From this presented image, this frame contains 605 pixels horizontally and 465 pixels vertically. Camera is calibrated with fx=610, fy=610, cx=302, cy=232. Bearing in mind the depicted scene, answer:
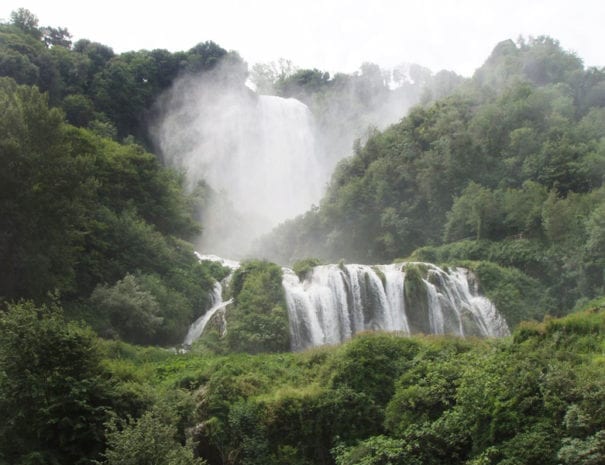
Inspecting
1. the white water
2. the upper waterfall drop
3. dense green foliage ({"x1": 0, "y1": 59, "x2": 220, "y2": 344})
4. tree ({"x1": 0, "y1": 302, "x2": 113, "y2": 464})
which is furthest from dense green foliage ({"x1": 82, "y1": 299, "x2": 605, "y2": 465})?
the upper waterfall drop

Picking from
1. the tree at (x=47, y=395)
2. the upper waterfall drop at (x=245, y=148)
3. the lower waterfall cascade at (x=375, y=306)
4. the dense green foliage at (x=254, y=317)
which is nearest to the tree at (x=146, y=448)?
the tree at (x=47, y=395)

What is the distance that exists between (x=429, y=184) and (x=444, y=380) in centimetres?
3287

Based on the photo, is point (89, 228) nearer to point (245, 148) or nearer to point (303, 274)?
point (303, 274)

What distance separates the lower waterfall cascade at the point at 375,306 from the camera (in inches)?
1102

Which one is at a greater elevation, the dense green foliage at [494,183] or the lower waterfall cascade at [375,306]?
the dense green foliage at [494,183]

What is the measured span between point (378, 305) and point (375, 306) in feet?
0.50

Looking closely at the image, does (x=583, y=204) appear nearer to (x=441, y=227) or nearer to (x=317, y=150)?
(x=441, y=227)

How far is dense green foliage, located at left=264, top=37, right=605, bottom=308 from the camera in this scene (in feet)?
116

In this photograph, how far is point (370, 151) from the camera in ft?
169

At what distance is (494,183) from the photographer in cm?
4325

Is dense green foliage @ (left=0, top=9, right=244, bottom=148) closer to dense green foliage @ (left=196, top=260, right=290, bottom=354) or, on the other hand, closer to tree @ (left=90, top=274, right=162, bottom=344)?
tree @ (left=90, top=274, right=162, bottom=344)

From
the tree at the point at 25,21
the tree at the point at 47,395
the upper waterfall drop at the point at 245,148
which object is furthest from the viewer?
the upper waterfall drop at the point at 245,148

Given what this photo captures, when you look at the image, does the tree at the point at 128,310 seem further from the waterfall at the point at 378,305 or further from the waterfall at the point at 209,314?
the waterfall at the point at 378,305

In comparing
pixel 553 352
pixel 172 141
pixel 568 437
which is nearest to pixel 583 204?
pixel 553 352
